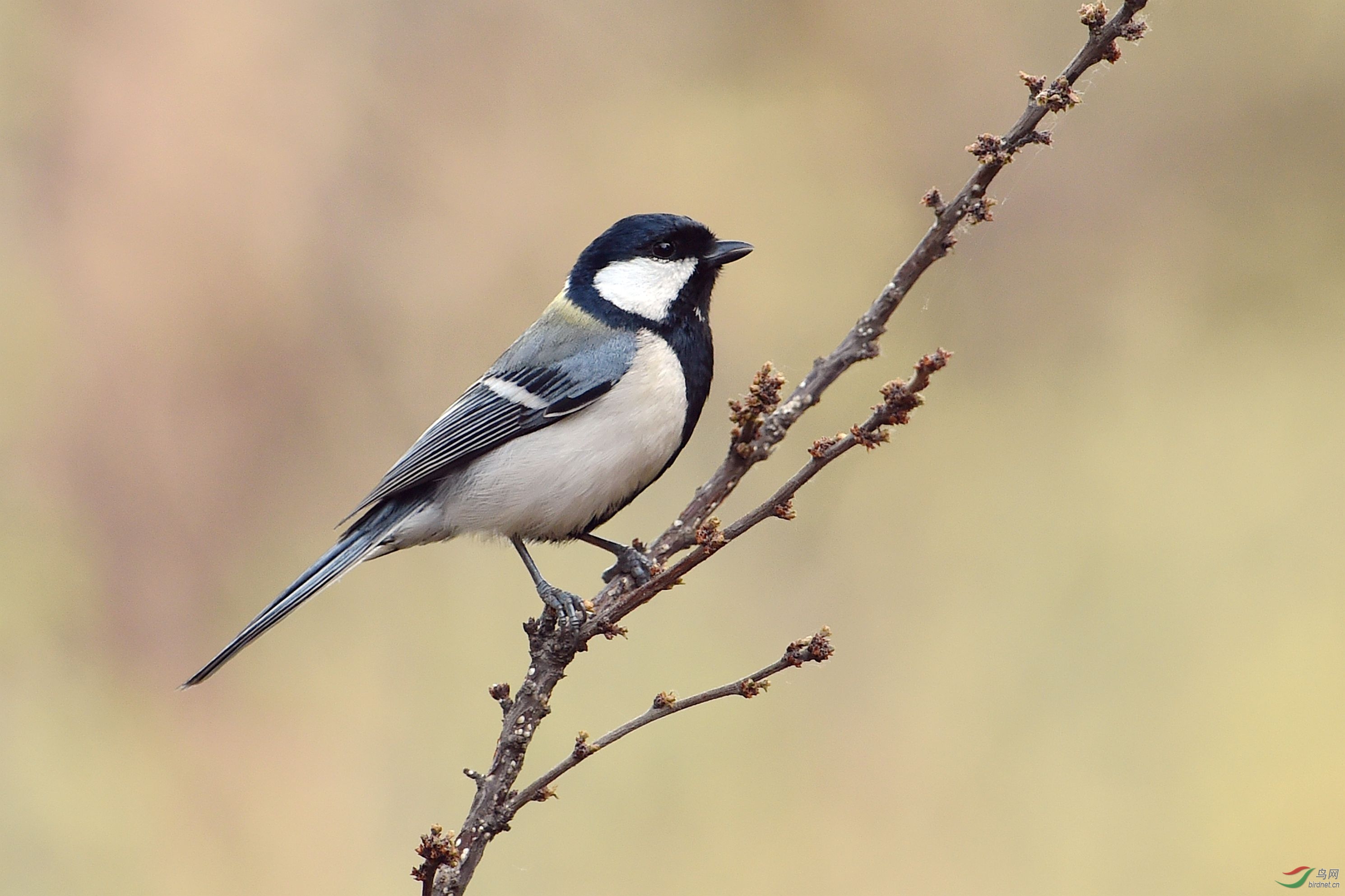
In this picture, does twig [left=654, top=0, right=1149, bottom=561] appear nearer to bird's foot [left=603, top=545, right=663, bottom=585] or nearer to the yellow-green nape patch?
bird's foot [left=603, top=545, right=663, bottom=585]

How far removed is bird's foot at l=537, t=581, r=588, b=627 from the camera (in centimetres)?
175

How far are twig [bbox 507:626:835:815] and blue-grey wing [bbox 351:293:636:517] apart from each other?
0.96 m

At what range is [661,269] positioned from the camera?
8.28 ft

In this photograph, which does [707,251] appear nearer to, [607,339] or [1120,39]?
[607,339]

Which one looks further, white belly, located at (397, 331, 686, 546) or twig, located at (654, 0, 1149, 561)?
white belly, located at (397, 331, 686, 546)

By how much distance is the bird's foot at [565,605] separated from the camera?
175 cm

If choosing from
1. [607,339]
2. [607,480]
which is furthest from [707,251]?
[607,480]

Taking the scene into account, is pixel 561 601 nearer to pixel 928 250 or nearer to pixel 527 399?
pixel 527 399

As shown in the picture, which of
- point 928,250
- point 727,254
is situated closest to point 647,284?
point 727,254

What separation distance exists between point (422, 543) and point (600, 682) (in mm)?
901

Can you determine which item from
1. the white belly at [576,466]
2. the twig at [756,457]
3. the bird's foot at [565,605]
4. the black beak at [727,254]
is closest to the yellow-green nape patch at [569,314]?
the white belly at [576,466]

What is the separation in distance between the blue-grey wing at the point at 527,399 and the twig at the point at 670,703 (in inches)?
38.0

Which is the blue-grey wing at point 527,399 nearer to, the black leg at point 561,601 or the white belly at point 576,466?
the white belly at point 576,466

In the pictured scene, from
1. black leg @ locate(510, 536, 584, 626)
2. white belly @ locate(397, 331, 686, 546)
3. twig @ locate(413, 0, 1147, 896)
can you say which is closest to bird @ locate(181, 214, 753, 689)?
white belly @ locate(397, 331, 686, 546)
